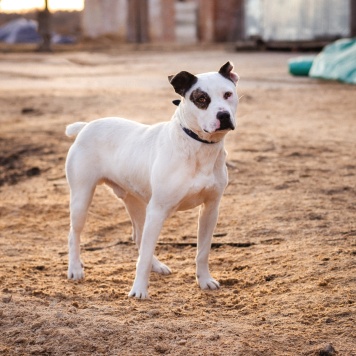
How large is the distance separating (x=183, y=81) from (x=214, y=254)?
1.65 m

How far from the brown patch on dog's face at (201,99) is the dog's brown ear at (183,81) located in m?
0.06

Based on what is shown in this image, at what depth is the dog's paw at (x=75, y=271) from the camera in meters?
4.94

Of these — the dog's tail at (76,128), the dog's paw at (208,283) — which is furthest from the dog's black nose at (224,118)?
the dog's tail at (76,128)

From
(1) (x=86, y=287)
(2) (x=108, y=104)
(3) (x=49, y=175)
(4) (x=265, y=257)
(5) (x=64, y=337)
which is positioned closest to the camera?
(5) (x=64, y=337)

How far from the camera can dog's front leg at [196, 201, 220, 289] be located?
15.4 feet

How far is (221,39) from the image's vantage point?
35156 millimetres

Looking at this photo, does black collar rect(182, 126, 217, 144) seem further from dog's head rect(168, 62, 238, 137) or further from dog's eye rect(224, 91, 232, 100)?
dog's eye rect(224, 91, 232, 100)

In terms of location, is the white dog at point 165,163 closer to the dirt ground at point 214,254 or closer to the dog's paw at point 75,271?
the dog's paw at point 75,271

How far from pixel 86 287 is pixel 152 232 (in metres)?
0.60

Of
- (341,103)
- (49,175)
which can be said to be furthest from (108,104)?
(49,175)

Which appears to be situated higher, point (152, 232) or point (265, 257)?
point (152, 232)

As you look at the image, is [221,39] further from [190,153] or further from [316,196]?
[190,153]

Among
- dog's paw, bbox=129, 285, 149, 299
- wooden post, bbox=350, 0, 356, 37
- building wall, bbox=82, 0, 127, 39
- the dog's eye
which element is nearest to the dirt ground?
dog's paw, bbox=129, 285, 149, 299

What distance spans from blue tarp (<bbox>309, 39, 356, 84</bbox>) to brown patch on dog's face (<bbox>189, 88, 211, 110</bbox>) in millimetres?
11117
